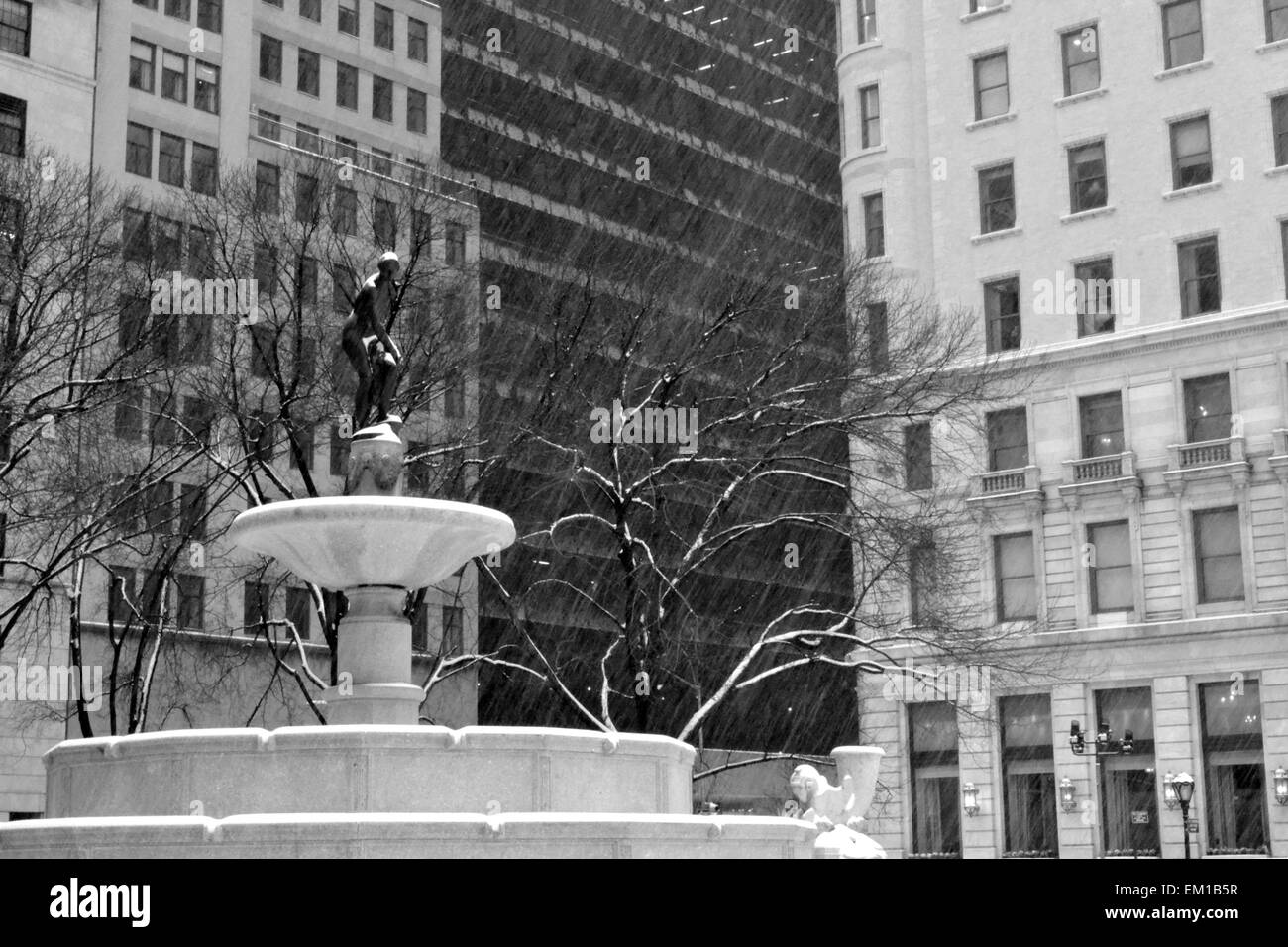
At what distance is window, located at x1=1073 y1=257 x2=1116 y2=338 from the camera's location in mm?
52906

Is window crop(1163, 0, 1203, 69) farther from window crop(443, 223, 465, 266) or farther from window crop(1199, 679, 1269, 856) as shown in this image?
window crop(443, 223, 465, 266)

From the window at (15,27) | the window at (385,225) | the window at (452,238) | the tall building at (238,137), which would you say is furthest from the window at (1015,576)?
the window at (15,27)

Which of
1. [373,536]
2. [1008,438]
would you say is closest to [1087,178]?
[1008,438]

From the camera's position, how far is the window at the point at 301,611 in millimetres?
48619

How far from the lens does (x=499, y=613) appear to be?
2140 inches

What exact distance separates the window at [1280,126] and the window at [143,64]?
32.7 meters

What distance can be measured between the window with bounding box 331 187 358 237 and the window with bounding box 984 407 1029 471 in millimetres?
22769

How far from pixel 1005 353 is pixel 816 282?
1956 cm

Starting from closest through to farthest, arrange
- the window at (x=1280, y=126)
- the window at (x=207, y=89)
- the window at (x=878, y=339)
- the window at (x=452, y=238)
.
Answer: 1. the window at (x=878, y=339)
2. the window at (x=452, y=238)
3. the window at (x=1280, y=126)
4. the window at (x=207, y=89)

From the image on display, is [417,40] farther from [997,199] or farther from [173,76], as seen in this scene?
[997,199]

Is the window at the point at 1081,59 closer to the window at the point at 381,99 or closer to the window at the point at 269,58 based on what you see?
the window at the point at 381,99

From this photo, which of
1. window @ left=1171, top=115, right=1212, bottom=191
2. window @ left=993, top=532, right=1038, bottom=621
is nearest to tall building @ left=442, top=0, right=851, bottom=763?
window @ left=993, top=532, right=1038, bottom=621

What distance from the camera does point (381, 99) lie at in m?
64.2
